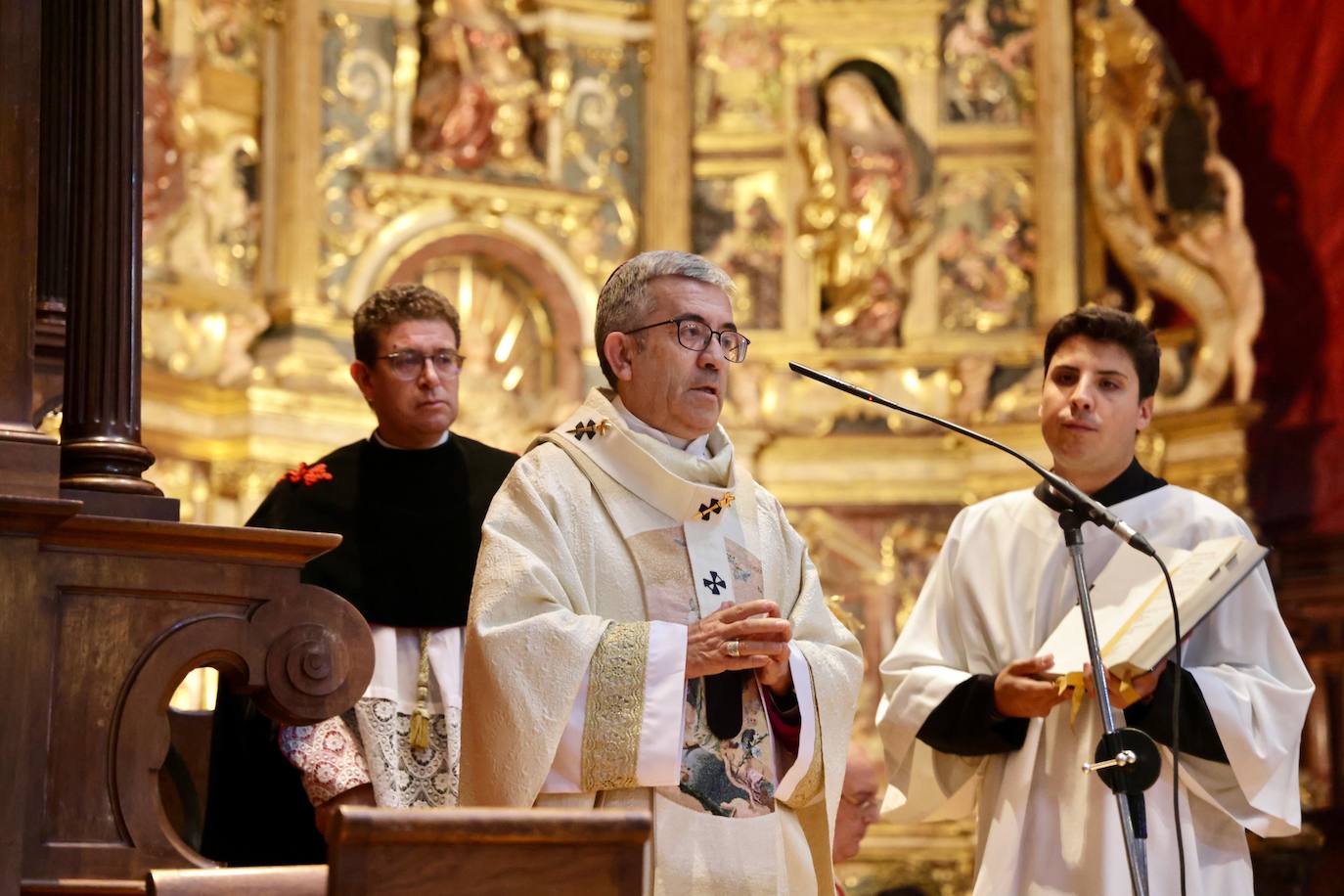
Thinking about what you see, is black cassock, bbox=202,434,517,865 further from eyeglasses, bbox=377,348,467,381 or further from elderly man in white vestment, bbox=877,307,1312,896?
elderly man in white vestment, bbox=877,307,1312,896

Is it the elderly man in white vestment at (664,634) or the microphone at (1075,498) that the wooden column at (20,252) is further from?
the microphone at (1075,498)

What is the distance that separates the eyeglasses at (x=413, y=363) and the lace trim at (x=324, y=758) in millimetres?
940

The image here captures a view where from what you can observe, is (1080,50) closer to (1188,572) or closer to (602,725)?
→ (1188,572)

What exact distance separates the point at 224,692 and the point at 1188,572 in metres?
2.14

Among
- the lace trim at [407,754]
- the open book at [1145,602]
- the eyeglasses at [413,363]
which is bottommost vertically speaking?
the lace trim at [407,754]

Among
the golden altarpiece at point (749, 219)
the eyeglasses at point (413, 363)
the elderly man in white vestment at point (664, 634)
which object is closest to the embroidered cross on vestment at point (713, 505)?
the elderly man in white vestment at point (664, 634)

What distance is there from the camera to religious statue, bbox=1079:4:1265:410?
406 inches

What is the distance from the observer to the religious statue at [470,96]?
10.9 metres

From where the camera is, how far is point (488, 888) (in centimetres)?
229

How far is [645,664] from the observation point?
3400 mm

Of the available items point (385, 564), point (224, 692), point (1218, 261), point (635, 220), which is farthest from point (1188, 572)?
point (635, 220)

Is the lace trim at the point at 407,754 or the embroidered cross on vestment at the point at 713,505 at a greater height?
the embroidered cross on vestment at the point at 713,505

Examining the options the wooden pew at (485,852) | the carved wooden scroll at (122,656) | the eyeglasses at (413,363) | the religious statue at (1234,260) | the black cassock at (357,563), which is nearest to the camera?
the wooden pew at (485,852)

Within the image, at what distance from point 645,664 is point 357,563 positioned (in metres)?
1.25
